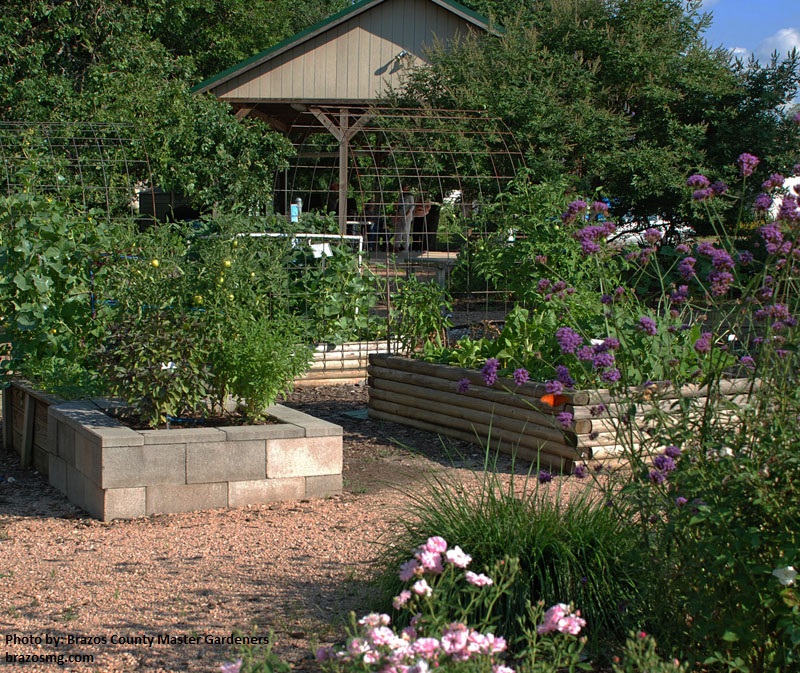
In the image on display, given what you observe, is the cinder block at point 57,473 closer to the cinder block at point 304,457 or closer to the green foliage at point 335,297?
the cinder block at point 304,457

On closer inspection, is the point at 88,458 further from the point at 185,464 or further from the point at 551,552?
the point at 551,552

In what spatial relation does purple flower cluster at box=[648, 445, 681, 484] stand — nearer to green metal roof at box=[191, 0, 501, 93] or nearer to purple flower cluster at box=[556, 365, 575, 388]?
purple flower cluster at box=[556, 365, 575, 388]

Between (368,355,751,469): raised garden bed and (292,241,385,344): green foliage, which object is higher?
(292,241,385,344): green foliage

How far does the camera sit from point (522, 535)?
11.4 ft

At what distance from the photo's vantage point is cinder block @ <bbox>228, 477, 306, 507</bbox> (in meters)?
5.08

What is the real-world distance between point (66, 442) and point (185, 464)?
2.84 feet

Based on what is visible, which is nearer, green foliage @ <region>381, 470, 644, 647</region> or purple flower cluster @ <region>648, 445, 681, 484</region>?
purple flower cluster @ <region>648, 445, 681, 484</region>

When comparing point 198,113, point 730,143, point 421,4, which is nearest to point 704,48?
point 730,143

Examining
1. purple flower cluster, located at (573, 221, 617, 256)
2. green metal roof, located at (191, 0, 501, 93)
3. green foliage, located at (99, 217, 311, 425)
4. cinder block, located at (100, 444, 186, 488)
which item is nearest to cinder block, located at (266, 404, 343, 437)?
green foliage, located at (99, 217, 311, 425)

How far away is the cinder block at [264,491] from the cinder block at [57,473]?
3.46ft

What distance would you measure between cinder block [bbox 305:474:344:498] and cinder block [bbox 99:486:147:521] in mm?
905

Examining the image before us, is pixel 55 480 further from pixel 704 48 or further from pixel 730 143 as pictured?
pixel 704 48

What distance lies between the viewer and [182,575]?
3.96 meters

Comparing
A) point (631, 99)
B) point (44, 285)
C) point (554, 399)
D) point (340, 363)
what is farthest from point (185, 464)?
point (631, 99)
